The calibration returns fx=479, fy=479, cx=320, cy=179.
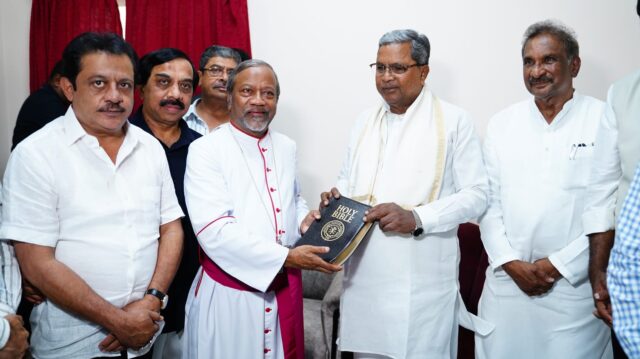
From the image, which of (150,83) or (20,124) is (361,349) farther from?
(20,124)

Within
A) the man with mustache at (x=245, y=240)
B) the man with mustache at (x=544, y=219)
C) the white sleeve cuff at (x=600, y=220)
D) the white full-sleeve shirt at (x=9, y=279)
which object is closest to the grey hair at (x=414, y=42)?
the man with mustache at (x=544, y=219)

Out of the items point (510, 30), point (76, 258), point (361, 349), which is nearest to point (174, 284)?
point (76, 258)

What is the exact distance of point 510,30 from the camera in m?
3.07

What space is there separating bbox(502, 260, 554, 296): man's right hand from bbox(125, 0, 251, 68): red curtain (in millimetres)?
2366

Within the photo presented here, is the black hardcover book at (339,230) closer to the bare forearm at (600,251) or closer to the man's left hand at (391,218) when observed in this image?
the man's left hand at (391,218)

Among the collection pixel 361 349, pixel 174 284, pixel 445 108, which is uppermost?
pixel 445 108

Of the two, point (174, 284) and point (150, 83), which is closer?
point (174, 284)

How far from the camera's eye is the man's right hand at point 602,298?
5.67 feet

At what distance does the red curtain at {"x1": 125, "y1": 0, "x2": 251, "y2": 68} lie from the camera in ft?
11.5

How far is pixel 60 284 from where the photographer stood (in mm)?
1579

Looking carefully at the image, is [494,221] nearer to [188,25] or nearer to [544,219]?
[544,219]

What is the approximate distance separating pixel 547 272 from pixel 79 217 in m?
1.88

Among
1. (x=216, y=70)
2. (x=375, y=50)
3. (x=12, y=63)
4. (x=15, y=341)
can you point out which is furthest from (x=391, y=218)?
(x=12, y=63)

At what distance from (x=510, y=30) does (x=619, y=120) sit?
58.7 inches
